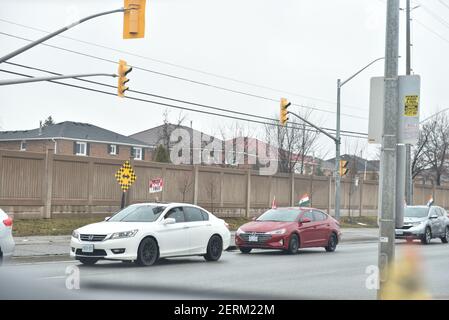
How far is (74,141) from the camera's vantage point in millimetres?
Answer: 62875

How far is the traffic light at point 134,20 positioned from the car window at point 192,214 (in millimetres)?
4664

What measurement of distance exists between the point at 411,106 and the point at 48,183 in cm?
2032

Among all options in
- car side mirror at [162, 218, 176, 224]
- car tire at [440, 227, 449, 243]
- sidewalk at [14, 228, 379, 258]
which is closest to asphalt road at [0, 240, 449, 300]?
car side mirror at [162, 218, 176, 224]

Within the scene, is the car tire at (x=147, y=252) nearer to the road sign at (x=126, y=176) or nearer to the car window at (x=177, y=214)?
the car window at (x=177, y=214)

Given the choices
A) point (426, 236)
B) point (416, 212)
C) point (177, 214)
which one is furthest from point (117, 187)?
point (177, 214)

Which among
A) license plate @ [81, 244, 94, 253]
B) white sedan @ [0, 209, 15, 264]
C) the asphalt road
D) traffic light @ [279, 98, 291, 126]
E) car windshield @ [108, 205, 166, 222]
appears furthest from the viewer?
traffic light @ [279, 98, 291, 126]

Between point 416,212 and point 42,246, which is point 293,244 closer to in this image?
point 42,246

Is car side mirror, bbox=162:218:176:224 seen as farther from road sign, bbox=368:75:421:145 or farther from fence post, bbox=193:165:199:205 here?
fence post, bbox=193:165:199:205

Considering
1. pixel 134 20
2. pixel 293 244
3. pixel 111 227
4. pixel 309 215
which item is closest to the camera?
pixel 111 227

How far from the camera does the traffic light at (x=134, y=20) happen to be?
17.9 m

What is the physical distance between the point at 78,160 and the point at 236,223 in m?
9.34

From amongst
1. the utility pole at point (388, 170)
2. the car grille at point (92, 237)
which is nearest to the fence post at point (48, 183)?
the car grille at point (92, 237)

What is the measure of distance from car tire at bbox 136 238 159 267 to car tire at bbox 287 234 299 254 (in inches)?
209

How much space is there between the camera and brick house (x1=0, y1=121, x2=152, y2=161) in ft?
204
